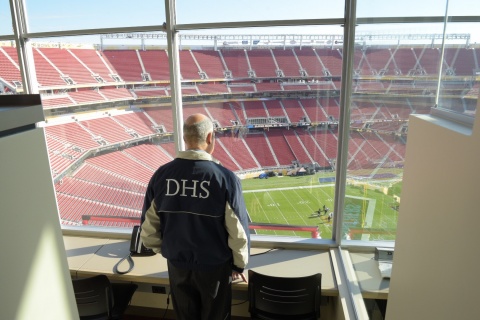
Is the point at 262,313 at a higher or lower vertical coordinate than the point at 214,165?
lower

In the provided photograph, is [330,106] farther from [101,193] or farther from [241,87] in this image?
[101,193]

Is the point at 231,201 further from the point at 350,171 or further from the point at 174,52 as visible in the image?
the point at 174,52

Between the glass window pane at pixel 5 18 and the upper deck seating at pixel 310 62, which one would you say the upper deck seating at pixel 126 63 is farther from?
the upper deck seating at pixel 310 62

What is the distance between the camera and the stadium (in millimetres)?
2514

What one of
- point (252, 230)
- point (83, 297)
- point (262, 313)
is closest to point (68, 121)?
point (83, 297)

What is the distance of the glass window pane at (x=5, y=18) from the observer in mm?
2963

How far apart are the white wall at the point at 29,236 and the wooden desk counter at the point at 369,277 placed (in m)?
1.47

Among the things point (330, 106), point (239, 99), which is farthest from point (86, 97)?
point (330, 106)

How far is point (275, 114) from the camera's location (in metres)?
3.15

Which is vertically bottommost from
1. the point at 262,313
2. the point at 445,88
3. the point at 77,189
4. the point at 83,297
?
the point at 262,313

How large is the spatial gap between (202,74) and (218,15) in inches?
23.3

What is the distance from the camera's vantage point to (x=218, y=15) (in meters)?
2.58

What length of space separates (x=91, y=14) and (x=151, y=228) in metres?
2.02

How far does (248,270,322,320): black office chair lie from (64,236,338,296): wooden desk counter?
0.13m
